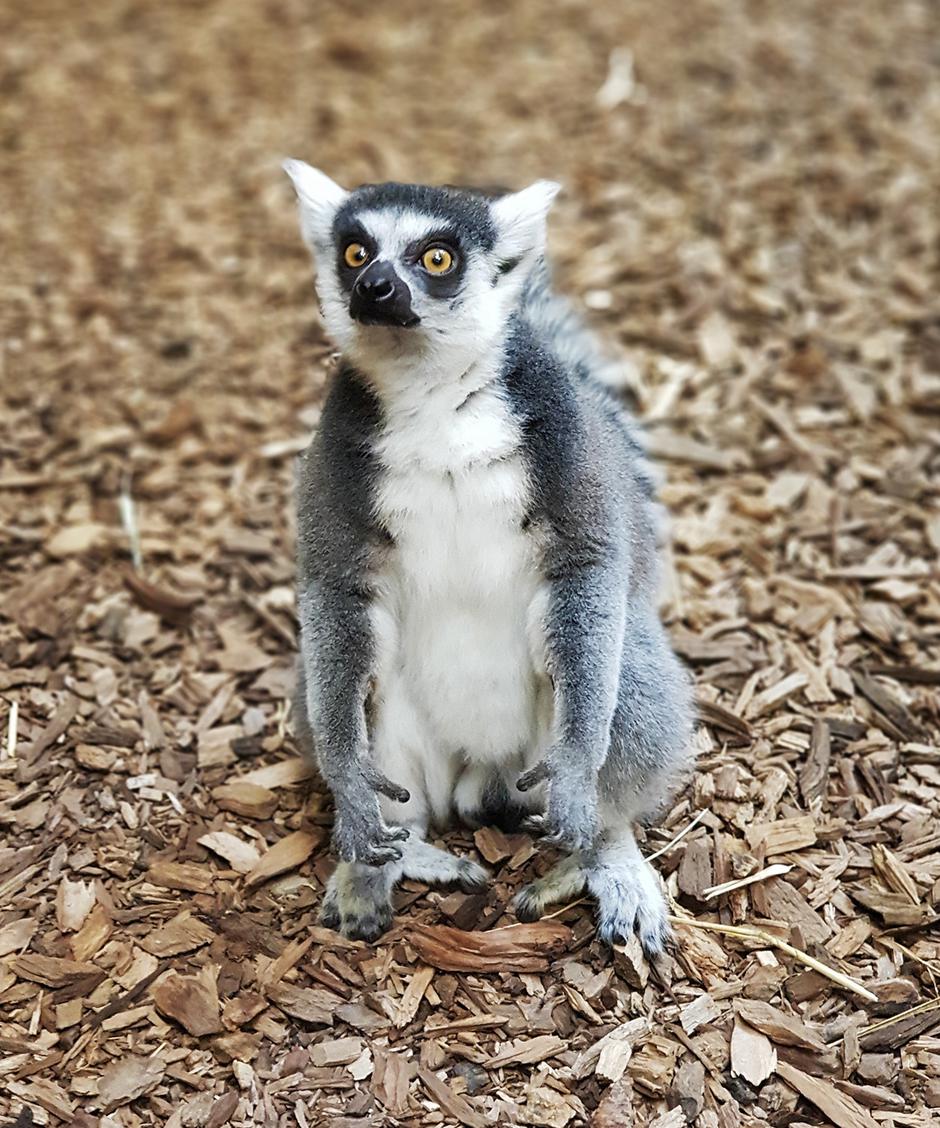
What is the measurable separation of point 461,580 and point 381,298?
806mm

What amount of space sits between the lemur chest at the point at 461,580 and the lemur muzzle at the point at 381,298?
317mm

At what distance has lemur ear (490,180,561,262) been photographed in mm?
3807

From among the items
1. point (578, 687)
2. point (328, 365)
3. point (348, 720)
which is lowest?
point (348, 720)

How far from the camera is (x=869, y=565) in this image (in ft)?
17.7

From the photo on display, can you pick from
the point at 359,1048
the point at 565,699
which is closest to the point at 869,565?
the point at 565,699

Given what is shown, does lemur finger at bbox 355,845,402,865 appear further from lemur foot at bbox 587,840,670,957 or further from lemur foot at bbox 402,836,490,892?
lemur foot at bbox 587,840,670,957

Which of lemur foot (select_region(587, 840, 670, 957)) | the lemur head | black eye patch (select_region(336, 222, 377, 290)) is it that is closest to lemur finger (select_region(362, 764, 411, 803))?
lemur foot (select_region(587, 840, 670, 957))

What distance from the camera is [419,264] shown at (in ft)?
11.9

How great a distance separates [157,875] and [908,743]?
8.37 feet

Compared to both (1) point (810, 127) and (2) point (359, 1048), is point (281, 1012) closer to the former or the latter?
(2) point (359, 1048)

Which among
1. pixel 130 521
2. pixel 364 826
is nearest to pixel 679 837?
pixel 364 826

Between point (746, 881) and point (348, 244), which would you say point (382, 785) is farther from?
point (348, 244)

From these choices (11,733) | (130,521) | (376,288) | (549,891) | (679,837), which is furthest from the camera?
(130,521)

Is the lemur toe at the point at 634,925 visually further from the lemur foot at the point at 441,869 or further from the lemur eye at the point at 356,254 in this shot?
the lemur eye at the point at 356,254
